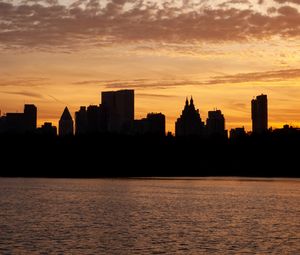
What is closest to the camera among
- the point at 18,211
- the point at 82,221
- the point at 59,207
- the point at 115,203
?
the point at 82,221

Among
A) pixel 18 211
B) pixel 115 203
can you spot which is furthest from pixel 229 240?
pixel 115 203

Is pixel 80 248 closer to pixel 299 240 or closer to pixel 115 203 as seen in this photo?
pixel 299 240

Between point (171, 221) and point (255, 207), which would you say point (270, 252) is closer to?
point (171, 221)

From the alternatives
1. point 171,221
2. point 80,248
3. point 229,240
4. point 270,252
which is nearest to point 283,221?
point 171,221

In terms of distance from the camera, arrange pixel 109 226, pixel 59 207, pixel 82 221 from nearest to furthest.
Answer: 1. pixel 109 226
2. pixel 82 221
3. pixel 59 207

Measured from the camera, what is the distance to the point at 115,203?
143 meters

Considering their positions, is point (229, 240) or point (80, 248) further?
point (229, 240)

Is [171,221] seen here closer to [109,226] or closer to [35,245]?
[109,226]

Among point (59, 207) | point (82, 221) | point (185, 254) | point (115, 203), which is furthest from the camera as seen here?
point (115, 203)

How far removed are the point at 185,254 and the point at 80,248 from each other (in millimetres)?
11812

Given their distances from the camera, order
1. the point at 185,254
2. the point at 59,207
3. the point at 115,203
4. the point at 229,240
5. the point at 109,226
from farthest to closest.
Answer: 1. the point at 115,203
2. the point at 59,207
3. the point at 109,226
4. the point at 229,240
5. the point at 185,254

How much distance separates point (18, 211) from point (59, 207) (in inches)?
485

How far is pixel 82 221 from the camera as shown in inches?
3954

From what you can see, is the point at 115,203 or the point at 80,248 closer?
the point at 80,248
